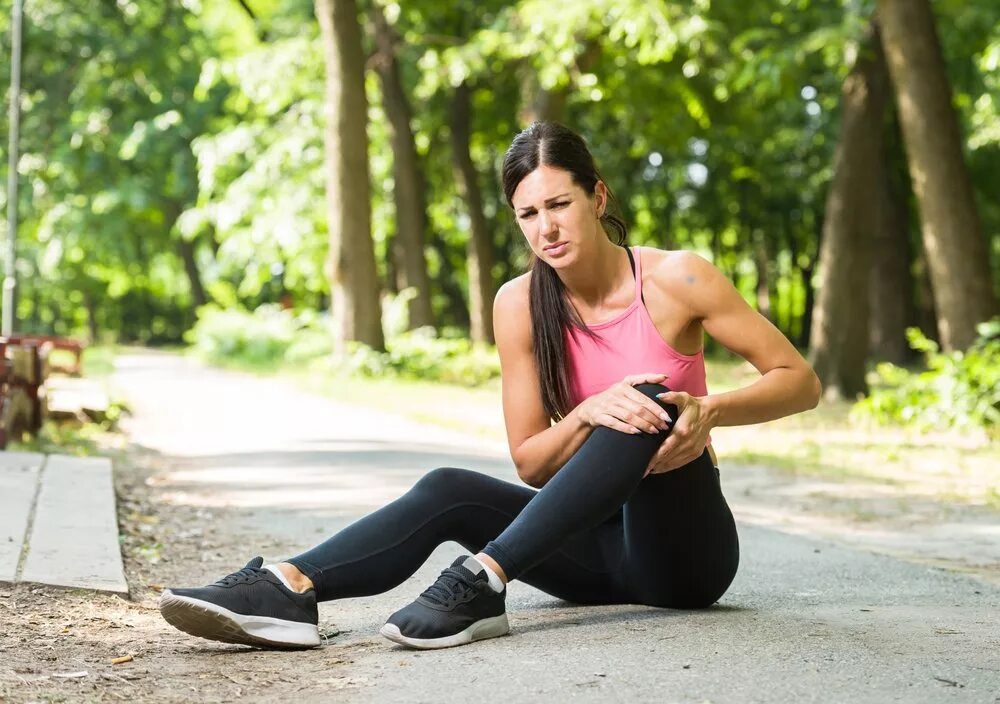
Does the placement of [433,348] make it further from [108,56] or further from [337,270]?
[108,56]

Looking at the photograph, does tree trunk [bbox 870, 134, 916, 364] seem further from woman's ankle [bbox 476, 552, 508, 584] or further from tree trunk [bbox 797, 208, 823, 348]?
woman's ankle [bbox 476, 552, 508, 584]

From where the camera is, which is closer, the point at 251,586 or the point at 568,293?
the point at 251,586

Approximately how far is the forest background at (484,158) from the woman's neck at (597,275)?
140cm

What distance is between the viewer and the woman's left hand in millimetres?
3926

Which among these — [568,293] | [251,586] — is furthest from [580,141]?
[251,586]

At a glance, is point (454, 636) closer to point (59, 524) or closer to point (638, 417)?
point (638, 417)

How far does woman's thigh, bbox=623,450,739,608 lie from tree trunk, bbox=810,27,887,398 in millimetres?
12621

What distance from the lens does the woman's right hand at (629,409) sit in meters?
3.88

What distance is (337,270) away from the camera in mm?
20625

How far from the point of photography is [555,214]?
4168 mm

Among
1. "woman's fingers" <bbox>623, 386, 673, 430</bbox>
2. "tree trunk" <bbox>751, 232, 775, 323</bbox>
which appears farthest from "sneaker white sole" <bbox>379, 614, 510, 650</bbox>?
"tree trunk" <bbox>751, 232, 775, 323</bbox>

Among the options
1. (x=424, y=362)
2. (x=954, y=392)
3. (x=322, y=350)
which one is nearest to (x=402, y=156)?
(x=322, y=350)

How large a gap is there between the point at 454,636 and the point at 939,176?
1056 centimetres

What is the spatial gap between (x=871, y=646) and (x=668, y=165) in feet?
117
